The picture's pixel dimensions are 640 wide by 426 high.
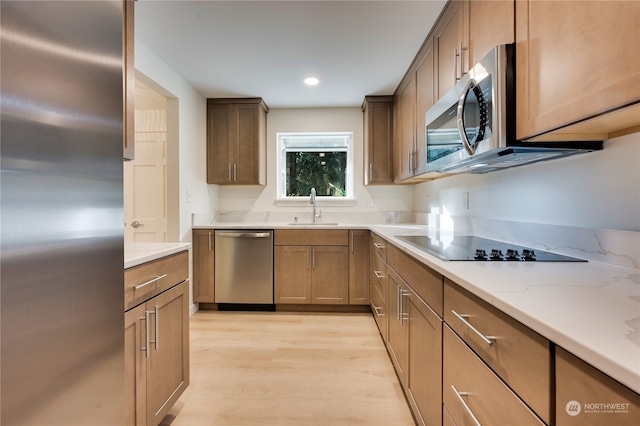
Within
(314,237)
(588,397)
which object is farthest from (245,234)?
(588,397)

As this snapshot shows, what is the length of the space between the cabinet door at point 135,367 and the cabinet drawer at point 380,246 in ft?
5.25

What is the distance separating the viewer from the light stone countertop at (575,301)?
1.48 ft

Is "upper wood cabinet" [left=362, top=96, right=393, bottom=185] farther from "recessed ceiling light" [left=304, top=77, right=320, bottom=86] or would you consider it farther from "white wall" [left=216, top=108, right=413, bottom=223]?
"recessed ceiling light" [left=304, top=77, right=320, bottom=86]

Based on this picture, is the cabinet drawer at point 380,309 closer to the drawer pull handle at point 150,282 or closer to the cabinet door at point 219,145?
the drawer pull handle at point 150,282

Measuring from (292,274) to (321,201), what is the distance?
1.05 metres

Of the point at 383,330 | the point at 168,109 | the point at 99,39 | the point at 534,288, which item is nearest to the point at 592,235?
the point at 534,288

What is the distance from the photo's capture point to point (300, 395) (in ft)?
5.69

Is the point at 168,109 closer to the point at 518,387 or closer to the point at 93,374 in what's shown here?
the point at 93,374

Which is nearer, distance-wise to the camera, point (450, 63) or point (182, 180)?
point (450, 63)

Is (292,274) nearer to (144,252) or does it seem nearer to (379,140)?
(379,140)

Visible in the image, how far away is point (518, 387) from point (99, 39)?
1.20m

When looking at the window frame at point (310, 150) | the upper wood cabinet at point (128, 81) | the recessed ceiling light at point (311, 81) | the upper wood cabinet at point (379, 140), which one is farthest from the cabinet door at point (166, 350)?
the upper wood cabinet at point (379, 140)

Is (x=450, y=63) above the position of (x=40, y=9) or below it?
above

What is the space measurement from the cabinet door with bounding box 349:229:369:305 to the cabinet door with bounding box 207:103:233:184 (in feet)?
5.27
